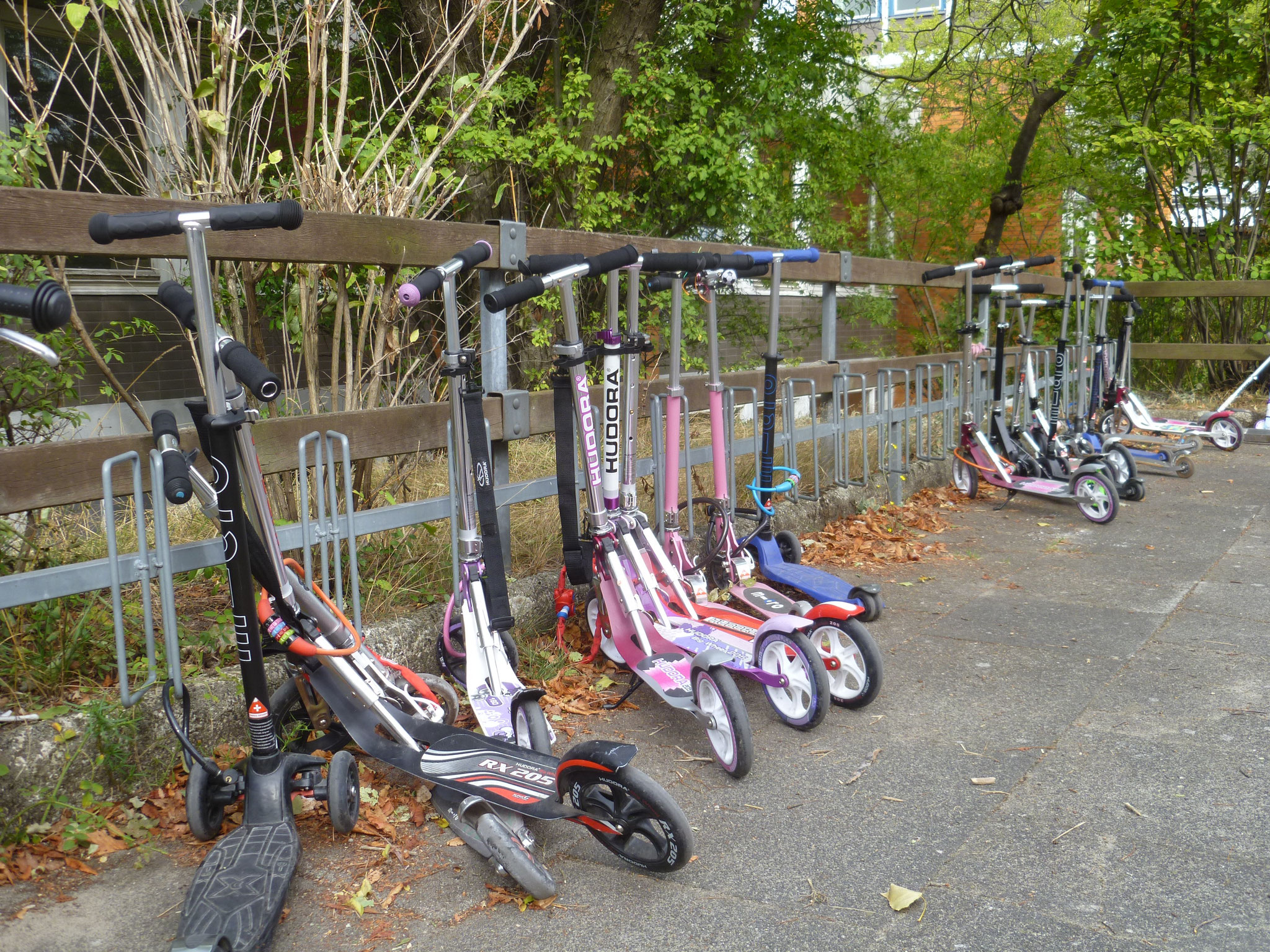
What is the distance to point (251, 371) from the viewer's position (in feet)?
7.96

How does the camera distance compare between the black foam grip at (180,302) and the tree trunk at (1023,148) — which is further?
the tree trunk at (1023,148)

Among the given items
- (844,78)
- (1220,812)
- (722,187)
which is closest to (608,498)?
(1220,812)

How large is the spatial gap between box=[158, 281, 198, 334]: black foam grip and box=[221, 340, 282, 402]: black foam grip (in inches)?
12.4

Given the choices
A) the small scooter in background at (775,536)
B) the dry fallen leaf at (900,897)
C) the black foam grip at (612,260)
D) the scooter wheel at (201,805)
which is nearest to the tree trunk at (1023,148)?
the small scooter in background at (775,536)

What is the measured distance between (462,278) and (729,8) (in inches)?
246

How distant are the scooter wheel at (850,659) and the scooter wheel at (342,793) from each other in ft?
5.76

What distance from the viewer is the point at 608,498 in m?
4.21

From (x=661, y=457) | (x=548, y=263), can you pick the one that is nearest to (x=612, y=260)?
(x=548, y=263)

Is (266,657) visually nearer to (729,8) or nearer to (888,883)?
(888,883)

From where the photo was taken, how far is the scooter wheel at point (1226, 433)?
32.2 ft

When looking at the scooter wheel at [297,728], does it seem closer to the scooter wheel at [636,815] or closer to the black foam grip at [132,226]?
the scooter wheel at [636,815]

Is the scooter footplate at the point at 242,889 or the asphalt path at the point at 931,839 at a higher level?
the scooter footplate at the point at 242,889

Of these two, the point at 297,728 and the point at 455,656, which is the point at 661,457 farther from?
the point at 297,728

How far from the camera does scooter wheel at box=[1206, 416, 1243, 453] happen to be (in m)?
9.81
